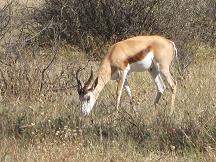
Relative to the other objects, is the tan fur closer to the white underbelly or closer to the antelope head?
the white underbelly

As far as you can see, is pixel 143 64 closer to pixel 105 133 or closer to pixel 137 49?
pixel 137 49

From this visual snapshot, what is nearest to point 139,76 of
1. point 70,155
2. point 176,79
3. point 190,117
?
point 176,79

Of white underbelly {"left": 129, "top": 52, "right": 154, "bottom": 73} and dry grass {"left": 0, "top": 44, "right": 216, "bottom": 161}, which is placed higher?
white underbelly {"left": 129, "top": 52, "right": 154, "bottom": 73}

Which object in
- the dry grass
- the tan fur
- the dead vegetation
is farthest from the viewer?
the tan fur

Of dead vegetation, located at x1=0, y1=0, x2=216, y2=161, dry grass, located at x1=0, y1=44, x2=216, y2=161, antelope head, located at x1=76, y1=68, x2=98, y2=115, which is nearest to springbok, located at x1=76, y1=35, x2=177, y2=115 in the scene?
antelope head, located at x1=76, y1=68, x2=98, y2=115

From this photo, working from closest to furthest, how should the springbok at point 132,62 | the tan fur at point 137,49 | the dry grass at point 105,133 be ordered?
the dry grass at point 105,133 → the springbok at point 132,62 → the tan fur at point 137,49

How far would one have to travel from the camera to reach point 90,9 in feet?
53.5

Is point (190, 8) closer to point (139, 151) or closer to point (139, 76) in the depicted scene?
point (139, 76)

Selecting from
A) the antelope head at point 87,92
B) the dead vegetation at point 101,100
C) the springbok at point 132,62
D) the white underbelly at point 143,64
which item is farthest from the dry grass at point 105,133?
the white underbelly at point 143,64

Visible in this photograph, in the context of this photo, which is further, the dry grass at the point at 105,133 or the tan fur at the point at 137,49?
the tan fur at the point at 137,49

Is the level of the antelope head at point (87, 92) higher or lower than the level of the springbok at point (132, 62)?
lower

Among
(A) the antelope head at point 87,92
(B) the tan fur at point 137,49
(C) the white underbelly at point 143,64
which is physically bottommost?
(A) the antelope head at point 87,92

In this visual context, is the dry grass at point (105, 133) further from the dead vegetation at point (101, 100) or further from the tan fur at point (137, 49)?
the tan fur at point (137, 49)

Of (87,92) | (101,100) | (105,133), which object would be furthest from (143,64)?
(105,133)
